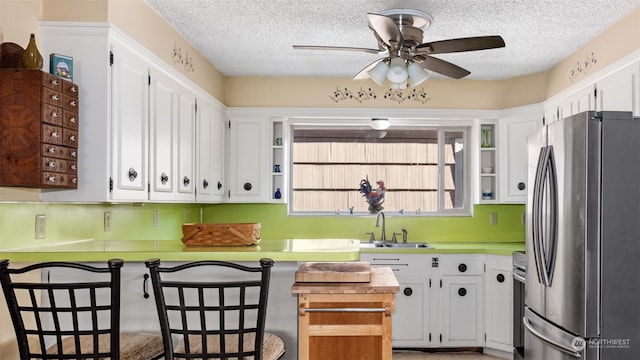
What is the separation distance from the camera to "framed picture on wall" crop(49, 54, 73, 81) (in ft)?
8.61

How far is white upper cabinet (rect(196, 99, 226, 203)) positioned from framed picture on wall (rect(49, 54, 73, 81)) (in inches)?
58.5

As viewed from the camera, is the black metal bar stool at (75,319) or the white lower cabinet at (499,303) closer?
the black metal bar stool at (75,319)

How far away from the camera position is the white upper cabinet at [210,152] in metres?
4.21

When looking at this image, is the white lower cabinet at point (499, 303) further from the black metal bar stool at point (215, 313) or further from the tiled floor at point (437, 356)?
the black metal bar stool at point (215, 313)

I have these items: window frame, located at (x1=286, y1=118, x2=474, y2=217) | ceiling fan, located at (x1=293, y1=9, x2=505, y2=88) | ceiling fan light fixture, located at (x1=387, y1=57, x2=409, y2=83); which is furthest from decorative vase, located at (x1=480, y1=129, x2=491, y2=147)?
ceiling fan light fixture, located at (x1=387, y1=57, x2=409, y2=83)

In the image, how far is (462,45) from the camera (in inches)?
116

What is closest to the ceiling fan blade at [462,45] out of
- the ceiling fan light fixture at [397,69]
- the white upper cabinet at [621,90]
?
the ceiling fan light fixture at [397,69]

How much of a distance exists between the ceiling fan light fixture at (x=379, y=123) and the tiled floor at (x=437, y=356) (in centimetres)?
195

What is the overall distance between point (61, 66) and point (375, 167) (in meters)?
3.24

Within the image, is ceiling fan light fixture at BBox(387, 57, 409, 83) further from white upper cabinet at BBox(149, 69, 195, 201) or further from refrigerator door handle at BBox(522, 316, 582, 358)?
refrigerator door handle at BBox(522, 316, 582, 358)

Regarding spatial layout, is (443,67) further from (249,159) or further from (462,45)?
(249,159)

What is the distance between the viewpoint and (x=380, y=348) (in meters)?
2.44

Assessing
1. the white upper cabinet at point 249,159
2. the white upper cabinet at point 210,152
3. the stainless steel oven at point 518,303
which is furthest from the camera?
the white upper cabinet at point 249,159

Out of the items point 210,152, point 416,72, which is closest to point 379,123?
point 210,152
